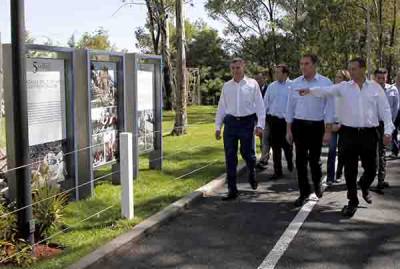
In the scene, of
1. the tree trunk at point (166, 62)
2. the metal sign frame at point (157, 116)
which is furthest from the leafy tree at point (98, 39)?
the metal sign frame at point (157, 116)

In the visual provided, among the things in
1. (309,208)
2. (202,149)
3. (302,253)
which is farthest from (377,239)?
(202,149)

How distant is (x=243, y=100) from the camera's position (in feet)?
28.0

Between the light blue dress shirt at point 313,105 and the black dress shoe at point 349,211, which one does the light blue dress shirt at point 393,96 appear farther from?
the black dress shoe at point 349,211

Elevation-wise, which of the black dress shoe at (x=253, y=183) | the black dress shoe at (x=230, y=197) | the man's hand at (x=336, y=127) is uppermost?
the man's hand at (x=336, y=127)

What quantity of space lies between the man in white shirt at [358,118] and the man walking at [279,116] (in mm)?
2762

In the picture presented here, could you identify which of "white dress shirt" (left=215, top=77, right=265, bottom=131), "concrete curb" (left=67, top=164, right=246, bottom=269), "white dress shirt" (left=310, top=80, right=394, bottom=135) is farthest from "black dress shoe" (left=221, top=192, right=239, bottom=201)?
"white dress shirt" (left=310, top=80, right=394, bottom=135)

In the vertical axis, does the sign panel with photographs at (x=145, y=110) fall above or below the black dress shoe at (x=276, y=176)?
above

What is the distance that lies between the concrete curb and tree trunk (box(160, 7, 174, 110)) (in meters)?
14.4

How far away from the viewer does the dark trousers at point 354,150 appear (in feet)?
24.6

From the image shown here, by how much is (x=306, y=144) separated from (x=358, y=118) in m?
0.90

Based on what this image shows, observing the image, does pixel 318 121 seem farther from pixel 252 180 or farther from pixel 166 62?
pixel 166 62

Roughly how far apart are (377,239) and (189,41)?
63131 mm

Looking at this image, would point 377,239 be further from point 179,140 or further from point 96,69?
point 179,140

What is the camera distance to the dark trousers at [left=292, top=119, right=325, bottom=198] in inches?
317
